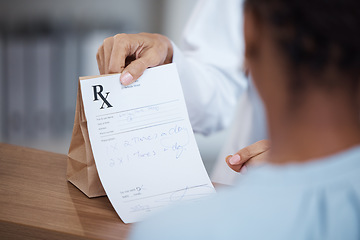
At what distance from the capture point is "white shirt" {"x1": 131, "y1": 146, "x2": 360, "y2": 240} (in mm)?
323

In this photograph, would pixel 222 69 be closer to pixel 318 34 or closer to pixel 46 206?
pixel 46 206

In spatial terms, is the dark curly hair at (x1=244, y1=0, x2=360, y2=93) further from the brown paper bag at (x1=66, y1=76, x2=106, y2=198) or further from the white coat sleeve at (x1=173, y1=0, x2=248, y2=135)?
Answer: the white coat sleeve at (x1=173, y1=0, x2=248, y2=135)

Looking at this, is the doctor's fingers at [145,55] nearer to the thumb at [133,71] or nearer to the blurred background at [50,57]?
the thumb at [133,71]

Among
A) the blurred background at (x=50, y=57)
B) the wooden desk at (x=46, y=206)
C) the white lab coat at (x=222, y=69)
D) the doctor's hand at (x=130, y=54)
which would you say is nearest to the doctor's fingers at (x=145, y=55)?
the doctor's hand at (x=130, y=54)

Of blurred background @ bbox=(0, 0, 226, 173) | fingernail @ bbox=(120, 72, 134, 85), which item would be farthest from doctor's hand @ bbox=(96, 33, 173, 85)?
blurred background @ bbox=(0, 0, 226, 173)

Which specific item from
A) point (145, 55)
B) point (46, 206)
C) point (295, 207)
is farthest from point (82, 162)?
point (295, 207)

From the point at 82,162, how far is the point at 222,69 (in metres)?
0.63

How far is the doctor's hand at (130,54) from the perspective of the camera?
673mm

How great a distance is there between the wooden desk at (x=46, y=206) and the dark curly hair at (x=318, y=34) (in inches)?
13.2

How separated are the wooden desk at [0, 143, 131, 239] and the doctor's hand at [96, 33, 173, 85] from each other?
19 cm

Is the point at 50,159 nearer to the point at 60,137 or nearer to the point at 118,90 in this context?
the point at 118,90

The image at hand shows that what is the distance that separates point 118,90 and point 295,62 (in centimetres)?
40

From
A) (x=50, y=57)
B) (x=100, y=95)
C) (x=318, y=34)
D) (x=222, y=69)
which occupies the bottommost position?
(x=50, y=57)

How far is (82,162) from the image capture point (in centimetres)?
67
